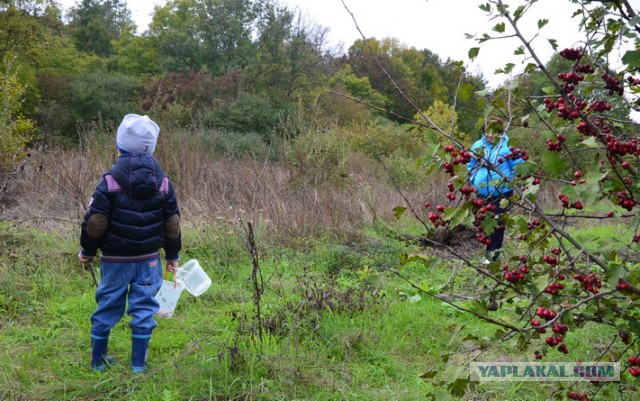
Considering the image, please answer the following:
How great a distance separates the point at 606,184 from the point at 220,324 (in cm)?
315

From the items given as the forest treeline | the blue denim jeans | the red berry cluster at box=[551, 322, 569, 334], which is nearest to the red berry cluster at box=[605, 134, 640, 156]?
the red berry cluster at box=[551, 322, 569, 334]

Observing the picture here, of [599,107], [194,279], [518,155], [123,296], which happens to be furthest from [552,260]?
[194,279]

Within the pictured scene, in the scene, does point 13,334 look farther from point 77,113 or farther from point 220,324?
point 77,113

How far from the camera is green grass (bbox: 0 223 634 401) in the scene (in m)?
3.05

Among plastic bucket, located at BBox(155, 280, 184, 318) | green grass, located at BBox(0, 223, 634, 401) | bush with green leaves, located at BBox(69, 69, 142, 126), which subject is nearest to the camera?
green grass, located at BBox(0, 223, 634, 401)

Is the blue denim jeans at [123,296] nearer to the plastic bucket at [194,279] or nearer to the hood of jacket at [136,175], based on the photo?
the hood of jacket at [136,175]

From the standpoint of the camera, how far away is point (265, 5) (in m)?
27.6

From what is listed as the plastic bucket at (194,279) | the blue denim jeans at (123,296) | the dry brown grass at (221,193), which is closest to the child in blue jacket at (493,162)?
the blue denim jeans at (123,296)

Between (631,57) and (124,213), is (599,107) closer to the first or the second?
(631,57)

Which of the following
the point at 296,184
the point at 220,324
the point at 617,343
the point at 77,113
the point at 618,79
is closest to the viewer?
the point at 618,79

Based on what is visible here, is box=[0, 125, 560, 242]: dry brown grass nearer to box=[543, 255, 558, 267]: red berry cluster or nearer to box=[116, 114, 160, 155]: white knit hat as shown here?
box=[116, 114, 160, 155]: white knit hat

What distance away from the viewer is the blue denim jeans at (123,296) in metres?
3.31

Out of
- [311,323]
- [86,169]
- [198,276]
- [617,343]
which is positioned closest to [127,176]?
[198,276]

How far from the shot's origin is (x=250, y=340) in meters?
3.41
